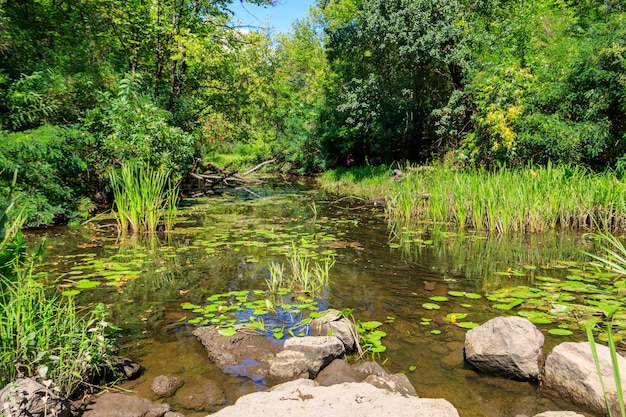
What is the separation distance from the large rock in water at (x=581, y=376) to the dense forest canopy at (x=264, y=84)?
783 cm

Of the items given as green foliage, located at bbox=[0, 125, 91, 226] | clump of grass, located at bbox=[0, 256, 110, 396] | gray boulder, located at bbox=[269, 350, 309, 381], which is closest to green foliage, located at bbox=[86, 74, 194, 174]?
green foliage, located at bbox=[0, 125, 91, 226]

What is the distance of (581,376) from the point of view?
8.66 feet

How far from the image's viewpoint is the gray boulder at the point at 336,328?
3.36 meters

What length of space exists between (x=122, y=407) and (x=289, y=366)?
1.14 metres

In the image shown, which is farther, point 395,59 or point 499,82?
point 395,59

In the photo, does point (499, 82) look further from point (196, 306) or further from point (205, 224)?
point (196, 306)

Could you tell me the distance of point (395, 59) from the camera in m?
16.3

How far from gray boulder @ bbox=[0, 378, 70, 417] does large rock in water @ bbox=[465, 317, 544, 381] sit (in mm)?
2859

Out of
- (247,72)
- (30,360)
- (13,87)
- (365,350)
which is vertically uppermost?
(247,72)

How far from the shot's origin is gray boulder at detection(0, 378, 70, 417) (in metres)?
2.03

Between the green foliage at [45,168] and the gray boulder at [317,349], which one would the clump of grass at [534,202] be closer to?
the gray boulder at [317,349]

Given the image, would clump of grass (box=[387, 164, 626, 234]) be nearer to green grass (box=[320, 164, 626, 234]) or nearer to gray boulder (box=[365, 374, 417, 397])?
green grass (box=[320, 164, 626, 234])

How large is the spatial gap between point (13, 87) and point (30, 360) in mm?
7371

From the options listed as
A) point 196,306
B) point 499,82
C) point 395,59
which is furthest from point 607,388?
point 395,59
